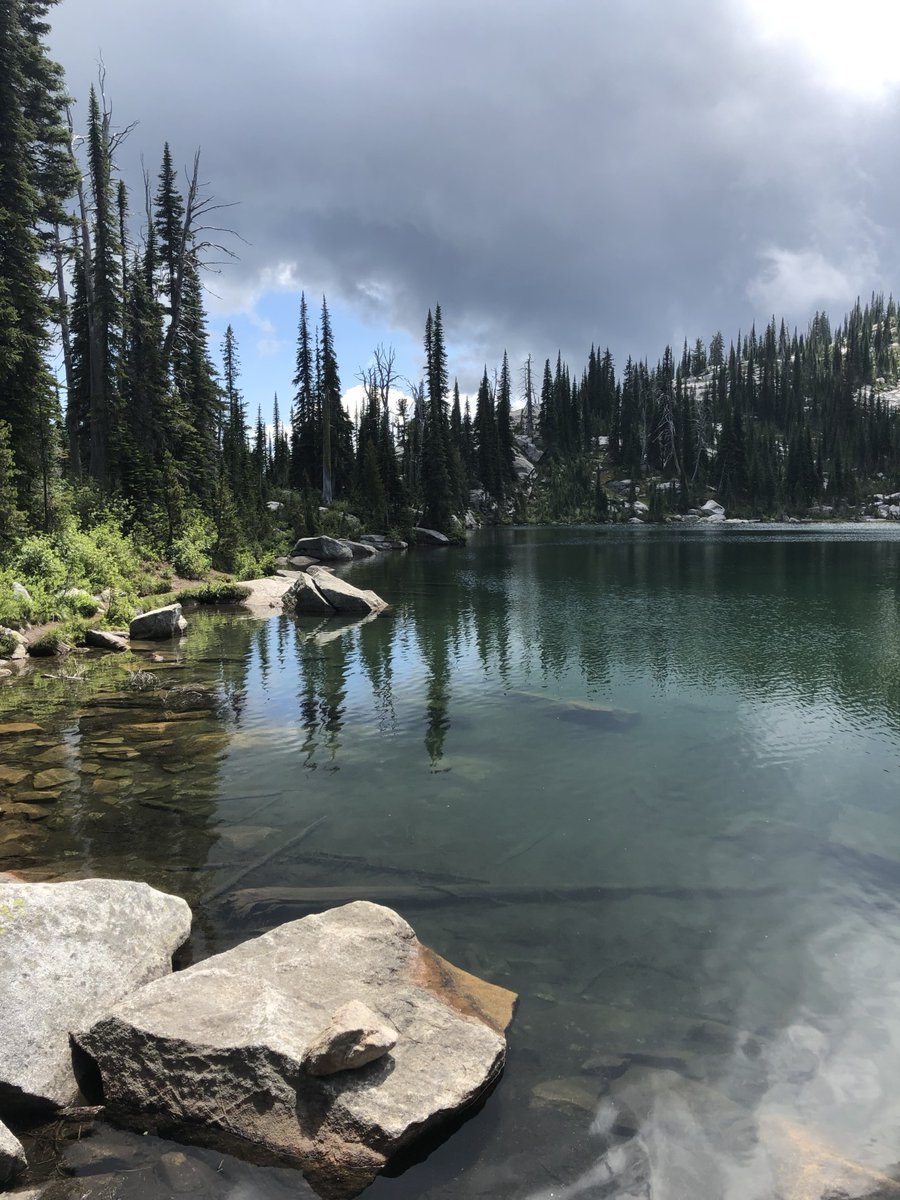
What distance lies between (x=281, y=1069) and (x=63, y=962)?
1951 millimetres

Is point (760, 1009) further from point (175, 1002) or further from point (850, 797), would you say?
point (850, 797)

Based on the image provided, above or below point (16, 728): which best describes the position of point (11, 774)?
below

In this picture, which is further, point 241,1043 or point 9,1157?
point 241,1043

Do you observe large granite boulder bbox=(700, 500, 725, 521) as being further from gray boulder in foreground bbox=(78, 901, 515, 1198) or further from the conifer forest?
gray boulder in foreground bbox=(78, 901, 515, 1198)

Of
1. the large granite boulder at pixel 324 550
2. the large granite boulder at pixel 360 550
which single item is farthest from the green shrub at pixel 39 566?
the large granite boulder at pixel 360 550

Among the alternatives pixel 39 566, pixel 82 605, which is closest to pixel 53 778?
pixel 82 605

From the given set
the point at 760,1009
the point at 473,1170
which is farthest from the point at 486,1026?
the point at 760,1009

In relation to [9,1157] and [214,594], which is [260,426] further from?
[9,1157]

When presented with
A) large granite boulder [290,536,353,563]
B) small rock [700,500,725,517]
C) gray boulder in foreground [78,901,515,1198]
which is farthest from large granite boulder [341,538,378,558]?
small rock [700,500,725,517]

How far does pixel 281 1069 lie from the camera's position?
173 inches

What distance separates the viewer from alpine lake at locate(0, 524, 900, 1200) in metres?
4.52

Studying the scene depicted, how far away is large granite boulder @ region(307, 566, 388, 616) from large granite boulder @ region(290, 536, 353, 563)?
21.7 m

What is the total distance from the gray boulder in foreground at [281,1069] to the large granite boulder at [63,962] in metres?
0.30

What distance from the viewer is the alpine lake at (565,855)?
4.52m
